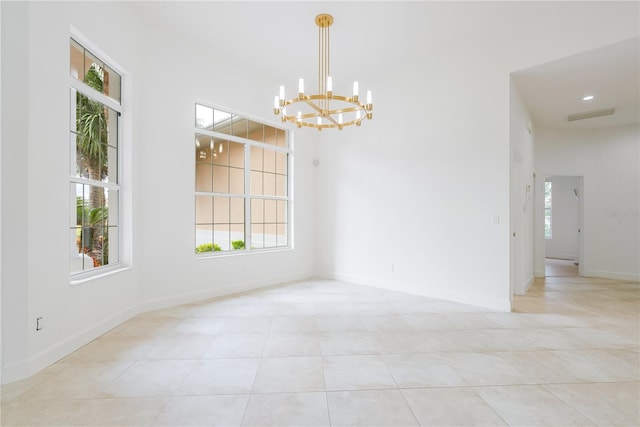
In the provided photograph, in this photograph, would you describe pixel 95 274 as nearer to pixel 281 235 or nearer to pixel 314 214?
pixel 281 235

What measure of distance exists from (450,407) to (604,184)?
695 centimetres

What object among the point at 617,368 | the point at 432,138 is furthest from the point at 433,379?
the point at 432,138

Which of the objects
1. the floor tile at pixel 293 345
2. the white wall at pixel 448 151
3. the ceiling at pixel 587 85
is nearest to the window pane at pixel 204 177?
the white wall at pixel 448 151

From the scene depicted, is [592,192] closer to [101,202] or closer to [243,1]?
[243,1]

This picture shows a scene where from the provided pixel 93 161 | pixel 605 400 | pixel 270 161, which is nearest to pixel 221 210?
pixel 270 161

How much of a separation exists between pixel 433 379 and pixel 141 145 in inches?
158

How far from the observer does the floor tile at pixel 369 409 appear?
1831 mm

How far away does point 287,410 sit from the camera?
194 cm

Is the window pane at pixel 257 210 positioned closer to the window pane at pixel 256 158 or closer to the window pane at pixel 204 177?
the window pane at pixel 256 158

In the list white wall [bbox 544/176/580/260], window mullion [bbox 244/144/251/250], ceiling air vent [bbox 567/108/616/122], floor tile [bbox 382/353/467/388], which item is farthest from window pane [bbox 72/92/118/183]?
white wall [bbox 544/176/580/260]

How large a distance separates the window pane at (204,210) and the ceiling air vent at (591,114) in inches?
258

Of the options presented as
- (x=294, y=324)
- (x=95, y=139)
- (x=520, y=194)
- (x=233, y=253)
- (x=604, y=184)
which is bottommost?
(x=294, y=324)

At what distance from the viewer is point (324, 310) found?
13.3 ft

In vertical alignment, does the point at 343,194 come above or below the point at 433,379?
above
